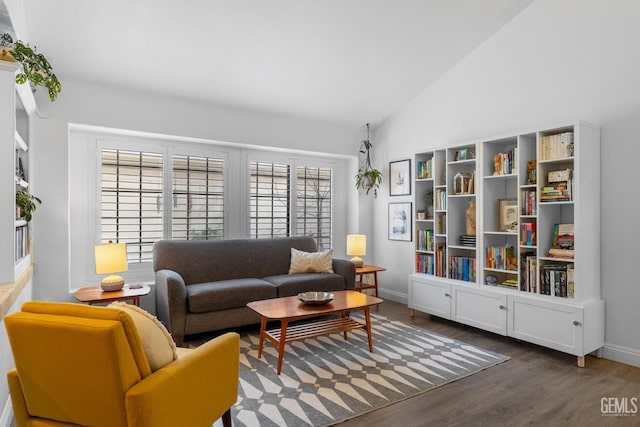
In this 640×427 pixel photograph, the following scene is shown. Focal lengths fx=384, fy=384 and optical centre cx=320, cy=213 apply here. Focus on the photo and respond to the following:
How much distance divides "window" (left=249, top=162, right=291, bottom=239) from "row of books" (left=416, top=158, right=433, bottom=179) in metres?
1.84

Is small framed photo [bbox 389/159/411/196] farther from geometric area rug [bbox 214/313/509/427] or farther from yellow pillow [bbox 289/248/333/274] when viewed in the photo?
geometric area rug [bbox 214/313/509/427]

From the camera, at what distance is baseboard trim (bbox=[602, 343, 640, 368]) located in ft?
10.6

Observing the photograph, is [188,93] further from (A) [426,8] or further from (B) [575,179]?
(B) [575,179]

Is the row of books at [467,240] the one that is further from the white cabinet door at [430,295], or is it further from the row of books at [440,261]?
the white cabinet door at [430,295]

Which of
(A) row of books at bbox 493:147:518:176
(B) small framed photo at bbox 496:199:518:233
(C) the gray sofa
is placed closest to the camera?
(C) the gray sofa

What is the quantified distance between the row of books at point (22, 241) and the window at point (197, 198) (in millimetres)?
1506

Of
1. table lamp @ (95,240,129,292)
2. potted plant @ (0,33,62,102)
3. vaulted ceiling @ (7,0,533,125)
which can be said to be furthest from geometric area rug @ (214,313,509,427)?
vaulted ceiling @ (7,0,533,125)

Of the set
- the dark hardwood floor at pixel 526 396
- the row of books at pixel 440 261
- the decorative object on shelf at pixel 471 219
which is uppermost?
the decorative object on shelf at pixel 471 219

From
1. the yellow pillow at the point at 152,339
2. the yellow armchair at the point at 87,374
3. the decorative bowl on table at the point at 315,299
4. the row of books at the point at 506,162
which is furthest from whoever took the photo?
the row of books at the point at 506,162

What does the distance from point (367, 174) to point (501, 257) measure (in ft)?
7.72

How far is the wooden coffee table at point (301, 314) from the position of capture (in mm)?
3039

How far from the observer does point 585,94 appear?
3557mm

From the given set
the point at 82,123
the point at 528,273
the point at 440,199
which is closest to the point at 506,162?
the point at 440,199

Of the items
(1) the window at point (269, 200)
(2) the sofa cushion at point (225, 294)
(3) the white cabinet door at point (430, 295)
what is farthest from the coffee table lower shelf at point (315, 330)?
(1) the window at point (269, 200)
